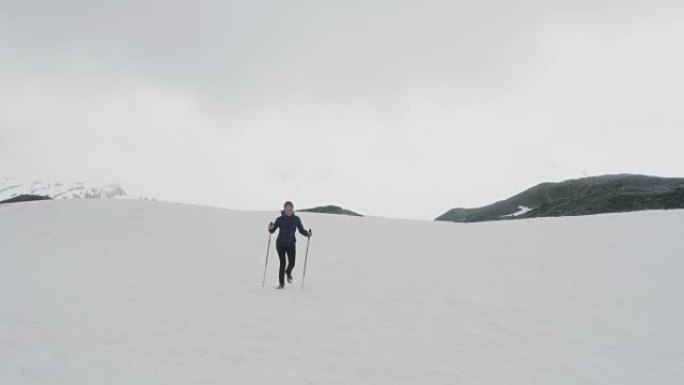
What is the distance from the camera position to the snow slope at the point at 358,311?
592 cm

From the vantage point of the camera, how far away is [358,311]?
29.7 feet

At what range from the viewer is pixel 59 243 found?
18250 millimetres

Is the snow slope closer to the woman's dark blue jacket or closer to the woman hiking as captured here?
the woman hiking

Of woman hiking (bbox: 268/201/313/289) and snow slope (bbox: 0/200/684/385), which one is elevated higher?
woman hiking (bbox: 268/201/313/289)

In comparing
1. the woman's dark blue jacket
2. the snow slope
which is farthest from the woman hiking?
the snow slope

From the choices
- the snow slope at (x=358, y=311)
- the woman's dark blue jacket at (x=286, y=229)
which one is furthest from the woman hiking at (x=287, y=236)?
the snow slope at (x=358, y=311)

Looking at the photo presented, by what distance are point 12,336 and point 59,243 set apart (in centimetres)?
1309

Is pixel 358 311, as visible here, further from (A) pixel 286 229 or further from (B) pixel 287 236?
(A) pixel 286 229

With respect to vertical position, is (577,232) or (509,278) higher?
(577,232)

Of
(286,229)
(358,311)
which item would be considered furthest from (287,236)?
(358,311)

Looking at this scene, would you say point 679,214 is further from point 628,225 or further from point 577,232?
point 577,232

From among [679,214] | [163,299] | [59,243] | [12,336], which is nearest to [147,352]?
[12,336]

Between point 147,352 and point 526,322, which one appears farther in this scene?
point 526,322

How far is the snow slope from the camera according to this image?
5.92m
